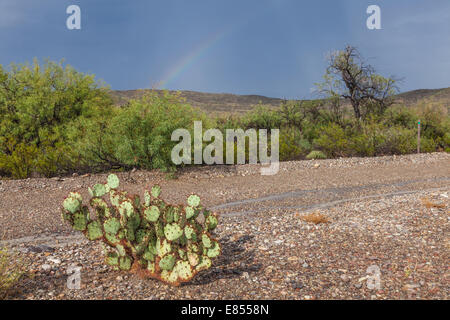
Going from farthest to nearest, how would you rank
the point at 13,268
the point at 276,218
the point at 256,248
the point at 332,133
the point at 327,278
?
the point at 332,133 → the point at 276,218 → the point at 256,248 → the point at 13,268 → the point at 327,278

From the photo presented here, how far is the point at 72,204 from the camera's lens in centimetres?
404

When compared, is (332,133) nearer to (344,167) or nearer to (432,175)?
(344,167)

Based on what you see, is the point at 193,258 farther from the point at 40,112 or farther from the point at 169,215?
the point at 40,112

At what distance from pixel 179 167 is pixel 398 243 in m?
8.53

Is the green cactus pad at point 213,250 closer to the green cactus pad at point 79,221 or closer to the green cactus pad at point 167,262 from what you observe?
the green cactus pad at point 167,262

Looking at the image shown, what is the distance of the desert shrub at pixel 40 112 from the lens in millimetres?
12477

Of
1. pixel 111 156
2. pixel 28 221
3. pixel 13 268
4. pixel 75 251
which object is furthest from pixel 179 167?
pixel 13 268

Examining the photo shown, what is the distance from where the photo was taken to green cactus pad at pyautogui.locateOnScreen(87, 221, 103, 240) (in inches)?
162

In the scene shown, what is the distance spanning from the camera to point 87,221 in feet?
13.6

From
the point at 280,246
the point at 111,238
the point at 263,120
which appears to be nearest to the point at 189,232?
the point at 111,238

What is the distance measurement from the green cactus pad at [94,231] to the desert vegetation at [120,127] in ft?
24.2

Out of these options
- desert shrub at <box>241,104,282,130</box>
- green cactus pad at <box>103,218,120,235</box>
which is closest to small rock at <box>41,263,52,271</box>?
green cactus pad at <box>103,218,120,235</box>

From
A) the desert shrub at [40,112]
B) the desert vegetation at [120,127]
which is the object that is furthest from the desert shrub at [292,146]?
the desert shrub at [40,112]

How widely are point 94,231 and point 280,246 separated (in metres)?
2.36
